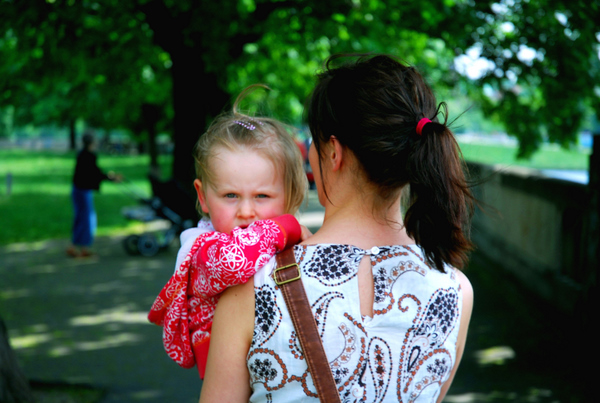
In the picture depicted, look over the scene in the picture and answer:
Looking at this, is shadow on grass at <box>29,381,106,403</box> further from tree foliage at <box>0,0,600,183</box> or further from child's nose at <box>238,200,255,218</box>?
child's nose at <box>238,200,255,218</box>

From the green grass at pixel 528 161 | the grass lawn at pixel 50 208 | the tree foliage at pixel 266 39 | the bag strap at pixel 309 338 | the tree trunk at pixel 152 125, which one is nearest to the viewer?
the bag strap at pixel 309 338

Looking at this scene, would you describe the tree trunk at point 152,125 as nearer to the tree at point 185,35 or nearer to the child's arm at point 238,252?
the tree at point 185,35

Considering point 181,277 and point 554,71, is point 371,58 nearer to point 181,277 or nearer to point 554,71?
point 181,277

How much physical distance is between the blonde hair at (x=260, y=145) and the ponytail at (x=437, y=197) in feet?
1.89

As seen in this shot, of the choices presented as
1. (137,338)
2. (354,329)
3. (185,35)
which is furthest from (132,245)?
(354,329)

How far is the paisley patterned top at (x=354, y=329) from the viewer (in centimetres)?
149

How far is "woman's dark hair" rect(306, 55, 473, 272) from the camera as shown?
149 cm

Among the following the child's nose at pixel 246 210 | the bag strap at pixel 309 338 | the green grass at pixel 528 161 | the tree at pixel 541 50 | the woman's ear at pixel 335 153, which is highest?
the tree at pixel 541 50

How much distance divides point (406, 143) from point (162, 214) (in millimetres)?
8454

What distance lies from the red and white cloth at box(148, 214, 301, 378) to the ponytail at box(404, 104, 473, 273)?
1.16 feet

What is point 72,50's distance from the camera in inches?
252

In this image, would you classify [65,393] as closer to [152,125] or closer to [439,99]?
[439,99]

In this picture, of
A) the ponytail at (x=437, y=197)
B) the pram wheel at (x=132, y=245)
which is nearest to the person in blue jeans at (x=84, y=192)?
the pram wheel at (x=132, y=245)

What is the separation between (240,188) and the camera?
1.94 m
